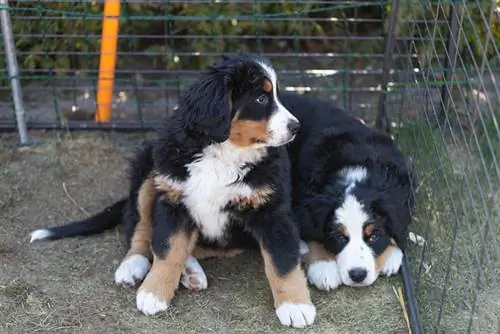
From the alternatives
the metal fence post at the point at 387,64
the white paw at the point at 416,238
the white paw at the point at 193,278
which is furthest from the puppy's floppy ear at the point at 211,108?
the metal fence post at the point at 387,64

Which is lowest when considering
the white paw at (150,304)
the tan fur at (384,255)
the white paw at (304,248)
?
→ the white paw at (150,304)

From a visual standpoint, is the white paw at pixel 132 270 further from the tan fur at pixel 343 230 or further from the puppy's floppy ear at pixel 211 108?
the tan fur at pixel 343 230

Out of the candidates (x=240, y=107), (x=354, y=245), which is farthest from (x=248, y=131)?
(x=354, y=245)

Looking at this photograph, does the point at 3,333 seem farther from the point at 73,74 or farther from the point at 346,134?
the point at 73,74

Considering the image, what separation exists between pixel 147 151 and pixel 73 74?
187 centimetres

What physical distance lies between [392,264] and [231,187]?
0.93 metres

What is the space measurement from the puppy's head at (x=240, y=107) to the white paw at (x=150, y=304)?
0.76 m

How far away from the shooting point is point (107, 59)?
4.99 metres

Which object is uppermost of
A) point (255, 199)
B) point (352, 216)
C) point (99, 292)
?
point (255, 199)

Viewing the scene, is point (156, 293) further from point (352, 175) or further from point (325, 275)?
point (352, 175)

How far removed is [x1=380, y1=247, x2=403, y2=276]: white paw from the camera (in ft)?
12.7

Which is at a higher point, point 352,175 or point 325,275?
point 352,175

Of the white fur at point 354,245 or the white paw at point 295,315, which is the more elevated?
the white fur at point 354,245

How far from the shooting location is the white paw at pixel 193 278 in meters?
3.72
